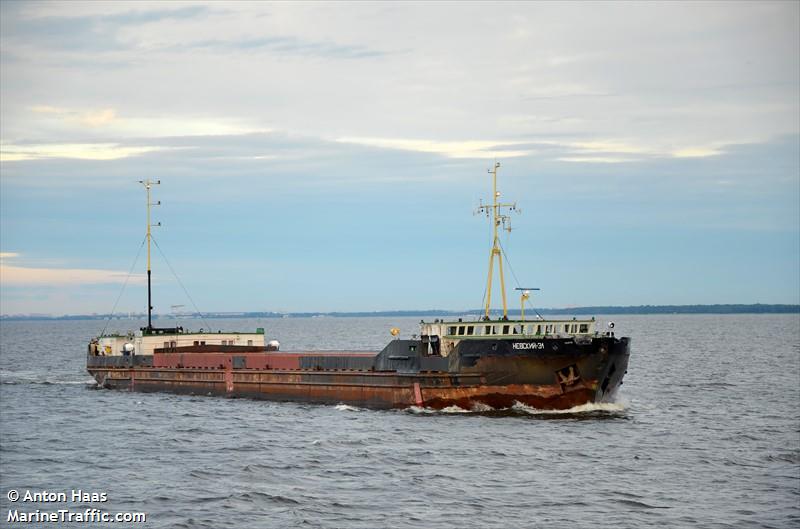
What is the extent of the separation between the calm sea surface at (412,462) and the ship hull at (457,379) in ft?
3.13

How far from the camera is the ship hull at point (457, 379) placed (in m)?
49.8

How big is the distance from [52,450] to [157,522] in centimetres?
1548

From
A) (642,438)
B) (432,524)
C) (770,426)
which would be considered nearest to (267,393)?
(642,438)

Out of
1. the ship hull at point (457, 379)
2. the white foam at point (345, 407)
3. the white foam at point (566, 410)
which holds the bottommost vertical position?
the white foam at point (345, 407)

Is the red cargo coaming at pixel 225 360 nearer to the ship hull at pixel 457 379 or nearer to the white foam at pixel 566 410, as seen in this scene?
the ship hull at pixel 457 379

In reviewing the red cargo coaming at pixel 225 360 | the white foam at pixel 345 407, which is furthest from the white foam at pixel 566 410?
the red cargo coaming at pixel 225 360

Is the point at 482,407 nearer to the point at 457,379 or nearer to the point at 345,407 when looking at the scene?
the point at 457,379

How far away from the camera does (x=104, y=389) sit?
71688 mm

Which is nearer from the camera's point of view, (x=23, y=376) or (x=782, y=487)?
(x=782, y=487)

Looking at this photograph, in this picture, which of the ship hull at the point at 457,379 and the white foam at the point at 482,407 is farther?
the white foam at the point at 482,407

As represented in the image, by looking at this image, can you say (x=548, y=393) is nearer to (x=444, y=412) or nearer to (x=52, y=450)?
(x=444, y=412)

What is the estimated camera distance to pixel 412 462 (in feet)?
128

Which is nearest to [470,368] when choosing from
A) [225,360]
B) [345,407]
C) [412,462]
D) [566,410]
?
[566,410]

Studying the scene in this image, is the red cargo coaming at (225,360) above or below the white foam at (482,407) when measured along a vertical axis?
above
